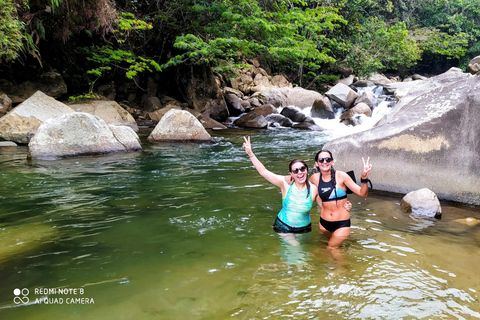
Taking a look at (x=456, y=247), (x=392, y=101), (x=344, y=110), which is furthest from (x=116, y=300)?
(x=392, y=101)

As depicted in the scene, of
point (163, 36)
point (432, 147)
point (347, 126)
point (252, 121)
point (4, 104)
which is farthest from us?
point (163, 36)

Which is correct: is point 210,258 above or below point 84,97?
below

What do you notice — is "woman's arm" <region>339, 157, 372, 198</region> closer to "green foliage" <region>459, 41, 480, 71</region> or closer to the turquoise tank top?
the turquoise tank top

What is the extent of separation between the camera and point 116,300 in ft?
10.1

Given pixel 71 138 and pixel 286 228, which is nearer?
pixel 286 228

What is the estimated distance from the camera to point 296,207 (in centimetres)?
441

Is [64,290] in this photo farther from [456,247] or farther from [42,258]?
[456,247]

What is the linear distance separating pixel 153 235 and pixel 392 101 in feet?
59.3

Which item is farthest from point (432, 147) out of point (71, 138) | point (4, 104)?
point (4, 104)

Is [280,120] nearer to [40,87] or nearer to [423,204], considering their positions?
[40,87]

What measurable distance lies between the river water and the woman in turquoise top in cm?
15

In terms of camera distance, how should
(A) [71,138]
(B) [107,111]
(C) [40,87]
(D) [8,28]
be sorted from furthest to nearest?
(C) [40,87] < (B) [107,111] < (D) [8,28] < (A) [71,138]

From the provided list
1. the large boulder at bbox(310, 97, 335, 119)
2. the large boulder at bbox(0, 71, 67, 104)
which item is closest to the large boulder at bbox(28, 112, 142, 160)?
the large boulder at bbox(0, 71, 67, 104)

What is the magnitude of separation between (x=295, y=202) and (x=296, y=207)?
0.20 feet
